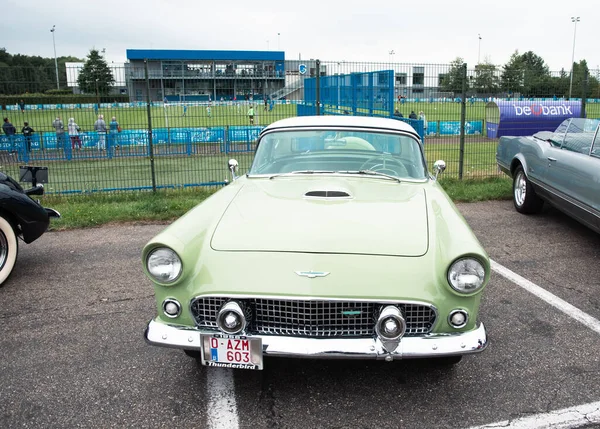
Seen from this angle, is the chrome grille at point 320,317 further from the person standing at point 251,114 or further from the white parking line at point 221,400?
the person standing at point 251,114

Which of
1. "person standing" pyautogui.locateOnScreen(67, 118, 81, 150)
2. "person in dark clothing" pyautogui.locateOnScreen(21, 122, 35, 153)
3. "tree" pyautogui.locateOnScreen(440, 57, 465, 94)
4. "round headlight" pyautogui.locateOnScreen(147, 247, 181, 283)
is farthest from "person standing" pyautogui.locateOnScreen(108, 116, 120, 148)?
"round headlight" pyautogui.locateOnScreen(147, 247, 181, 283)

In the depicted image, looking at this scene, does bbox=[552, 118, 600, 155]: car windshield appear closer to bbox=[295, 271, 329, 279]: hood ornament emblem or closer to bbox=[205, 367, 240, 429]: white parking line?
bbox=[295, 271, 329, 279]: hood ornament emblem

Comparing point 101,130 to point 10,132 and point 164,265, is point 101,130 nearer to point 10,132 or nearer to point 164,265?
point 10,132

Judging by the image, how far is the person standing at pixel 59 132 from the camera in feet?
31.1

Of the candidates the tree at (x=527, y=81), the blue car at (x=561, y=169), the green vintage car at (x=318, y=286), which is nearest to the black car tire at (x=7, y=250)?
the green vintage car at (x=318, y=286)

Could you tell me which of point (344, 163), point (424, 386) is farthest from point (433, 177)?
point (424, 386)

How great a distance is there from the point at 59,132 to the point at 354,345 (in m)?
9.39

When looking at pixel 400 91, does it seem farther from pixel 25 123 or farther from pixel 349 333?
pixel 349 333

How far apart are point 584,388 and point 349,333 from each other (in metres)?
1.58

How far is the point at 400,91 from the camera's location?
10672 mm

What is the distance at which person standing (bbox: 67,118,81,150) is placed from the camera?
32.0 ft

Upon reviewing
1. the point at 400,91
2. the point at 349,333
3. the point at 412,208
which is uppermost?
the point at 400,91

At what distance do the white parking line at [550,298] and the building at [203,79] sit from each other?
6154 mm

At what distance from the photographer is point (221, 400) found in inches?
123
